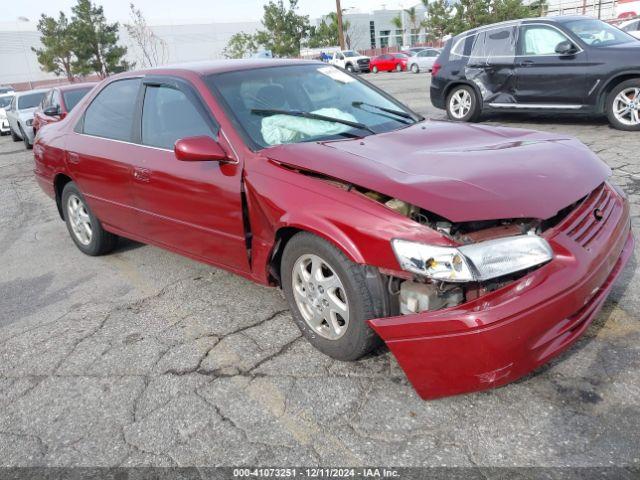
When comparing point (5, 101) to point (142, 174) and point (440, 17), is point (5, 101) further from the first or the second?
point (440, 17)

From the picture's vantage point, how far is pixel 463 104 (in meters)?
9.69

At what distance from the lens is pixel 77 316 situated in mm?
3893

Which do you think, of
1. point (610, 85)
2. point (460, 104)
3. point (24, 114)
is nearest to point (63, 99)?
point (24, 114)

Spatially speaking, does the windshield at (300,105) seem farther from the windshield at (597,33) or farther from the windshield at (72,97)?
the windshield at (72,97)

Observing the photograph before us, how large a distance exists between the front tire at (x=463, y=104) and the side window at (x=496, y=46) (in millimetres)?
552

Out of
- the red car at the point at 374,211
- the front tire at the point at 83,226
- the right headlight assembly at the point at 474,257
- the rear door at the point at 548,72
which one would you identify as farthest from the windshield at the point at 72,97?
the right headlight assembly at the point at 474,257

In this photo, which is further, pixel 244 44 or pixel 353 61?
pixel 244 44

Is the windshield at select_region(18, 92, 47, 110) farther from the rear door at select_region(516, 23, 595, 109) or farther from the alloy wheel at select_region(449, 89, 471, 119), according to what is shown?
the rear door at select_region(516, 23, 595, 109)

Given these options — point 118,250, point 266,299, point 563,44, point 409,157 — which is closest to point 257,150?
point 409,157

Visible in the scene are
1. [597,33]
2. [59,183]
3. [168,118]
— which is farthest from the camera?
[597,33]

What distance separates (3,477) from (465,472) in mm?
1928

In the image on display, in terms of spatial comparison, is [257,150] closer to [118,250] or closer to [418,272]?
[418,272]

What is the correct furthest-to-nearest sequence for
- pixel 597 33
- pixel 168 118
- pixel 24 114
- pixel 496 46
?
pixel 24 114
pixel 496 46
pixel 597 33
pixel 168 118

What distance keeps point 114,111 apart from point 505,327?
3.52 meters
